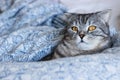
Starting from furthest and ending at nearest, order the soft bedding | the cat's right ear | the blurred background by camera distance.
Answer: the blurred background < the cat's right ear < the soft bedding

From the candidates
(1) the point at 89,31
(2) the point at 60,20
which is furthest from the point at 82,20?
(2) the point at 60,20

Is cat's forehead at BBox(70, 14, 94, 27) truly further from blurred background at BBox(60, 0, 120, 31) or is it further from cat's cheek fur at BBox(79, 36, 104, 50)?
blurred background at BBox(60, 0, 120, 31)

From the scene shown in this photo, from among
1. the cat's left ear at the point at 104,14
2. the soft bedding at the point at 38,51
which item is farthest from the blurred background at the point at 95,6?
the cat's left ear at the point at 104,14

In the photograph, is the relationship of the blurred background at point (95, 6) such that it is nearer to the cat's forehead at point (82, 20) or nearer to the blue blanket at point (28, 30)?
the blue blanket at point (28, 30)

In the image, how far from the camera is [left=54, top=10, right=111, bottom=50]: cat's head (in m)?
1.02

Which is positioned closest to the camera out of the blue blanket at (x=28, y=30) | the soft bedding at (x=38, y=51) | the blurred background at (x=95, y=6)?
the soft bedding at (x=38, y=51)

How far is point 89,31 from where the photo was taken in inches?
41.3

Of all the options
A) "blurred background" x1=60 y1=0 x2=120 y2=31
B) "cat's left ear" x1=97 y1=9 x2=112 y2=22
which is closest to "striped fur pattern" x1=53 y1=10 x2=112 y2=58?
"cat's left ear" x1=97 y1=9 x2=112 y2=22

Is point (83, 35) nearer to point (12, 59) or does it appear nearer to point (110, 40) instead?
point (110, 40)

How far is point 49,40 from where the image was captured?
1111mm

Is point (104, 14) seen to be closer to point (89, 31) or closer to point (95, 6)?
point (89, 31)

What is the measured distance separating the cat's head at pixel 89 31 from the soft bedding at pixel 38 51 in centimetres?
6

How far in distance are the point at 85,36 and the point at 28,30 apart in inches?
11.0

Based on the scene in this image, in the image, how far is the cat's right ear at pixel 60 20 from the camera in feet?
3.96
